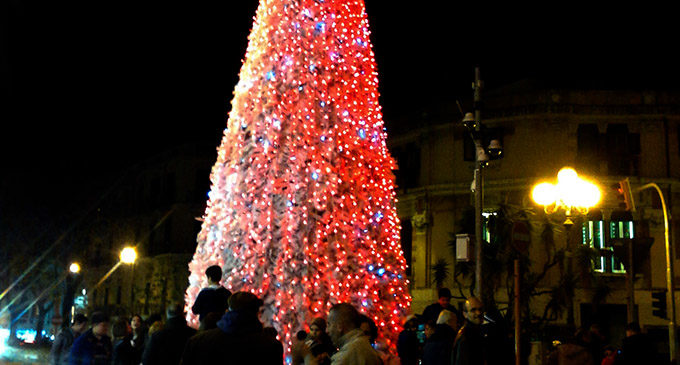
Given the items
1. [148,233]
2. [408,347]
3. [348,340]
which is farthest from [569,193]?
[148,233]

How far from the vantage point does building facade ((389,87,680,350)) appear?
27.7 m

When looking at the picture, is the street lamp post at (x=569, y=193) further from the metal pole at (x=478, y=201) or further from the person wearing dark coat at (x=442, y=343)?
the person wearing dark coat at (x=442, y=343)

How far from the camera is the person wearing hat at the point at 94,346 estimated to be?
8.22 metres

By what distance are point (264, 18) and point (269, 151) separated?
6.87 feet

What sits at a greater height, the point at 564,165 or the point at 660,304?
the point at 564,165

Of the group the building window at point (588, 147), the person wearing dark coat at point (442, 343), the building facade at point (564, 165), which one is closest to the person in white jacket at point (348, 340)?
the person wearing dark coat at point (442, 343)

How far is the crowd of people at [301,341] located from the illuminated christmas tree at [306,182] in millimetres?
762

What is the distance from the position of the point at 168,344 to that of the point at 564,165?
24.3 metres

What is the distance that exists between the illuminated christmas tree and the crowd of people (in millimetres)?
762

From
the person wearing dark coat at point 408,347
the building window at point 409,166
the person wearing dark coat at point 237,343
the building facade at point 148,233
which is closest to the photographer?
the person wearing dark coat at point 237,343

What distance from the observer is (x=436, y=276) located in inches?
1086

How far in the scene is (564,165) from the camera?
28.8 meters

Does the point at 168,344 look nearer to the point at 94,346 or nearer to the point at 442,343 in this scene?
the point at 94,346

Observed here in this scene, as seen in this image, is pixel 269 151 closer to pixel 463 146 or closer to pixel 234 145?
pixel 234 145
